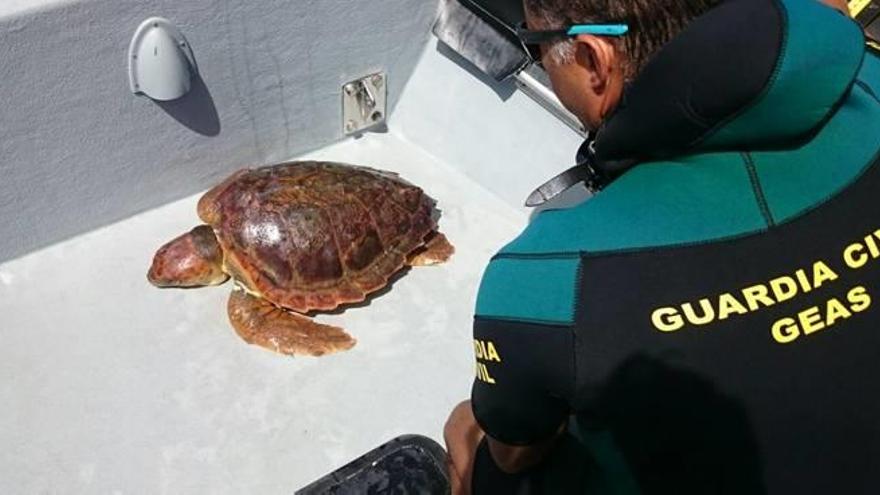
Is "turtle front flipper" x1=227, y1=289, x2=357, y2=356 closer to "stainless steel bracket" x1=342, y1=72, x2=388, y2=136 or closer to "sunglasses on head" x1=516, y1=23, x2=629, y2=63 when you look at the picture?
"stainless steel bracket" x1=342, y1=72, x2=388, y2=136

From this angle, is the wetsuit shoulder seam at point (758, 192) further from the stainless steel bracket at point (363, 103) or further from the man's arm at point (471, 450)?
the stainless steel bracket at point (363, 103)

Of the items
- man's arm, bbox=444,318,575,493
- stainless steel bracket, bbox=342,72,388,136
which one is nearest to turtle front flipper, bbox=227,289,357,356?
stainless steel bracket, bbox=342,72,388,136

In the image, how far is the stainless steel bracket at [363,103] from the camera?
3908 mm

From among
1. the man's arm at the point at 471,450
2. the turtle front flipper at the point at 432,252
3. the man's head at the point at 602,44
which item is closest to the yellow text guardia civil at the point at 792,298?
the man's head at the point at 602,44

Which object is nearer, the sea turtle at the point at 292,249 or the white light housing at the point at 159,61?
the white light housing at the point at 159,61

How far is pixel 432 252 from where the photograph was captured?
11.9ft

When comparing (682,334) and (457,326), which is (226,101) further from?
(682,334)

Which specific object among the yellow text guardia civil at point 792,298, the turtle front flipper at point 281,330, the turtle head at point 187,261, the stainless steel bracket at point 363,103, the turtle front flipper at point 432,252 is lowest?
the turtle front flipper at point 281,330

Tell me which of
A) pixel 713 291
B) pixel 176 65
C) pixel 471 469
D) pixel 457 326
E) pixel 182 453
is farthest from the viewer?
pixel 457 326

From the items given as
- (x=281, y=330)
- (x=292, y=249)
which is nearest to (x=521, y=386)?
(x=281, y=330)

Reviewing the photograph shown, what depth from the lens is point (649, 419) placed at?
4.99ft

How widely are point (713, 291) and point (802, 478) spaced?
454 mm

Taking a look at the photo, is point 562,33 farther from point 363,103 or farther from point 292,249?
point 363,103

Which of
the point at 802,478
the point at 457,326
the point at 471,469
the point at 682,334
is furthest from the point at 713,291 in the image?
the point at 457,326
